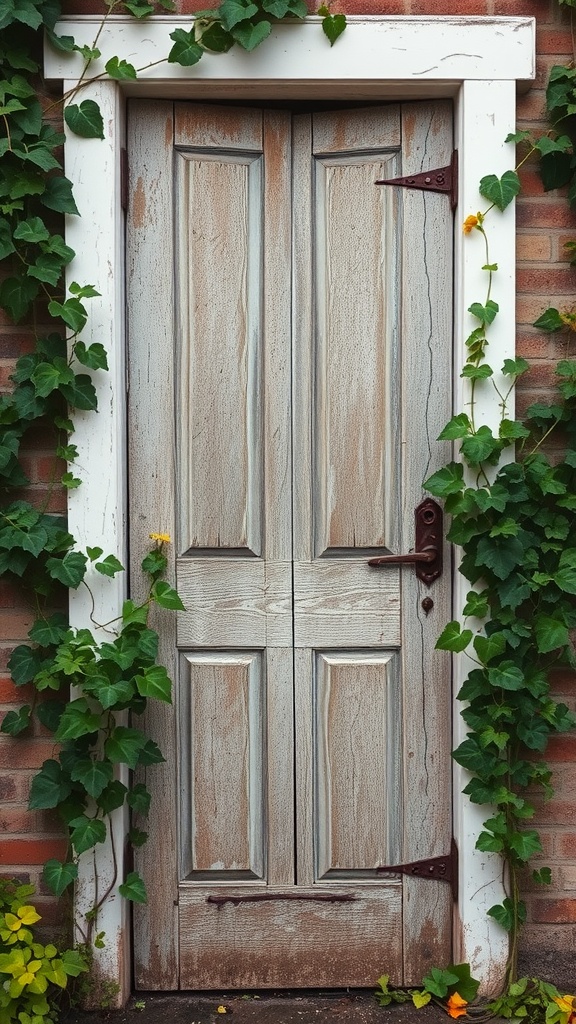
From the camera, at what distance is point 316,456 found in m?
2.56

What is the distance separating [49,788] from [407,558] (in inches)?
44.9

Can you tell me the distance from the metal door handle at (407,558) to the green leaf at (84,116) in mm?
1364

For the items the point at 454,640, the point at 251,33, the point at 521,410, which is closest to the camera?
the point at 251,33

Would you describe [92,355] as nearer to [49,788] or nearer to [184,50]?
[184,50]

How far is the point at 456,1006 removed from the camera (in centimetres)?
243

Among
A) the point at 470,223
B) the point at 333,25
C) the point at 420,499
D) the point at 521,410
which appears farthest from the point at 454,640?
the point at 333,25

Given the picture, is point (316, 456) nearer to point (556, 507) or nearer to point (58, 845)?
point (556, 507)

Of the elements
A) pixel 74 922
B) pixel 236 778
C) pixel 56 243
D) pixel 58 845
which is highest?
pixel 56 243

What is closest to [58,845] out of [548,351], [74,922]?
[74,922]

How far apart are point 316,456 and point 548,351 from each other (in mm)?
694

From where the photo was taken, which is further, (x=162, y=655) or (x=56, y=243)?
(x=162, y=655)

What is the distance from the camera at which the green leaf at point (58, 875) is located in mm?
2322

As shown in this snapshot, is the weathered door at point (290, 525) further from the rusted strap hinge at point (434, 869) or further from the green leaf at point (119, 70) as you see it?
the green leaf at point (119, 70)

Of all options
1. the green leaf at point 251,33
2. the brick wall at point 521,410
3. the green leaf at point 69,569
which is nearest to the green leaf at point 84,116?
the green leaf at point 251,33
